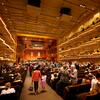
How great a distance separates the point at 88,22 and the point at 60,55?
32.4 ft

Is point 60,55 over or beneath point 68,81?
over

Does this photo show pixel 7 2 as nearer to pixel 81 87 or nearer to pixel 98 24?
pixel 98 24

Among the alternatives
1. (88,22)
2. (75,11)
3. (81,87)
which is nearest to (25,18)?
(75,11)

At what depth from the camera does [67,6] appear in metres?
9.35

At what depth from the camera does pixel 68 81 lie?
6586 mm

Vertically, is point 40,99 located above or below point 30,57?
below

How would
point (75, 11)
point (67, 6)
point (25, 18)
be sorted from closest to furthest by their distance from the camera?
point (67, 6), point (75, 11), point (25, 18)

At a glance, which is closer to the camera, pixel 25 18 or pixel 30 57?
pixel 25 18

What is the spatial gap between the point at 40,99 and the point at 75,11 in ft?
23.3

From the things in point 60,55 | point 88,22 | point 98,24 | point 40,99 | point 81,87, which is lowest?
point 40,99

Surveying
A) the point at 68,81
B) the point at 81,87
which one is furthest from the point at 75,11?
the point at 81,87

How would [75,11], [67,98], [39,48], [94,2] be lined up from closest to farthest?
[67,98], [94,2], [75,11], [39,48]

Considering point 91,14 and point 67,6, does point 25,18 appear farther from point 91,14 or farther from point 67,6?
point 91,14

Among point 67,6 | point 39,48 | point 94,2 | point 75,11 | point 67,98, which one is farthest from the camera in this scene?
point 39,48
